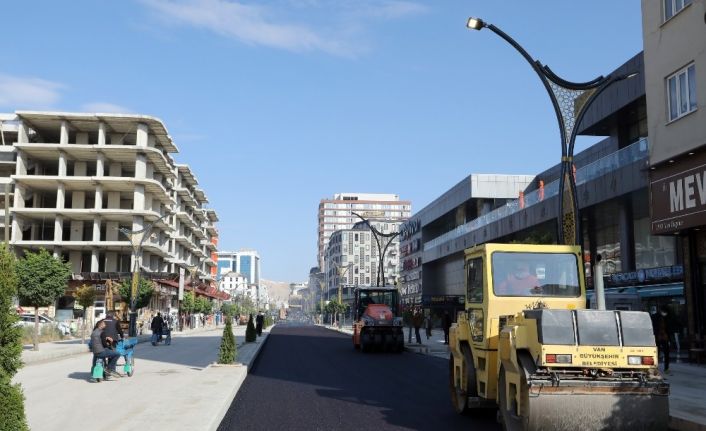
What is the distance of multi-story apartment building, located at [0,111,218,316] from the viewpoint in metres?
63.3

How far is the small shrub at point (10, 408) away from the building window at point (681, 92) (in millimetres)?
18702

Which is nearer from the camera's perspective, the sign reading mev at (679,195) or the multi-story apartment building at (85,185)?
the sign reading mev at (679,195)

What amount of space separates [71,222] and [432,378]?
55415 mm

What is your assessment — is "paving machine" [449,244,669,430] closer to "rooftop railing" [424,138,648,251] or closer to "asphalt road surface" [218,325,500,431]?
"asphalt road surface" [218,325,500,431]

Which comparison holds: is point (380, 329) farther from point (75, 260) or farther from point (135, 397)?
point (75, 260)

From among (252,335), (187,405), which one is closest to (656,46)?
(187,405)

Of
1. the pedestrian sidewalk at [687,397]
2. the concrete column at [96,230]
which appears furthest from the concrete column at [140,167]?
the pedestrian sidewalk at [687,397]

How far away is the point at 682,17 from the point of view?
20016mm

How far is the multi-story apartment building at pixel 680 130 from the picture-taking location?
1892 centimetres

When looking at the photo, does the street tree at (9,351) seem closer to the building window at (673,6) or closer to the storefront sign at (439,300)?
the building window at (673,6)

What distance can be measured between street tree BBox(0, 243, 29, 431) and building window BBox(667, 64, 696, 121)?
1821 cm

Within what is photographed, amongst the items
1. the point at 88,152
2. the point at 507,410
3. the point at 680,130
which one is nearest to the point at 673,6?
the point at 680,130

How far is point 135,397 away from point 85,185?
2209 inches

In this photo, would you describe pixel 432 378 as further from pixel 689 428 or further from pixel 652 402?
pixel 652 402
